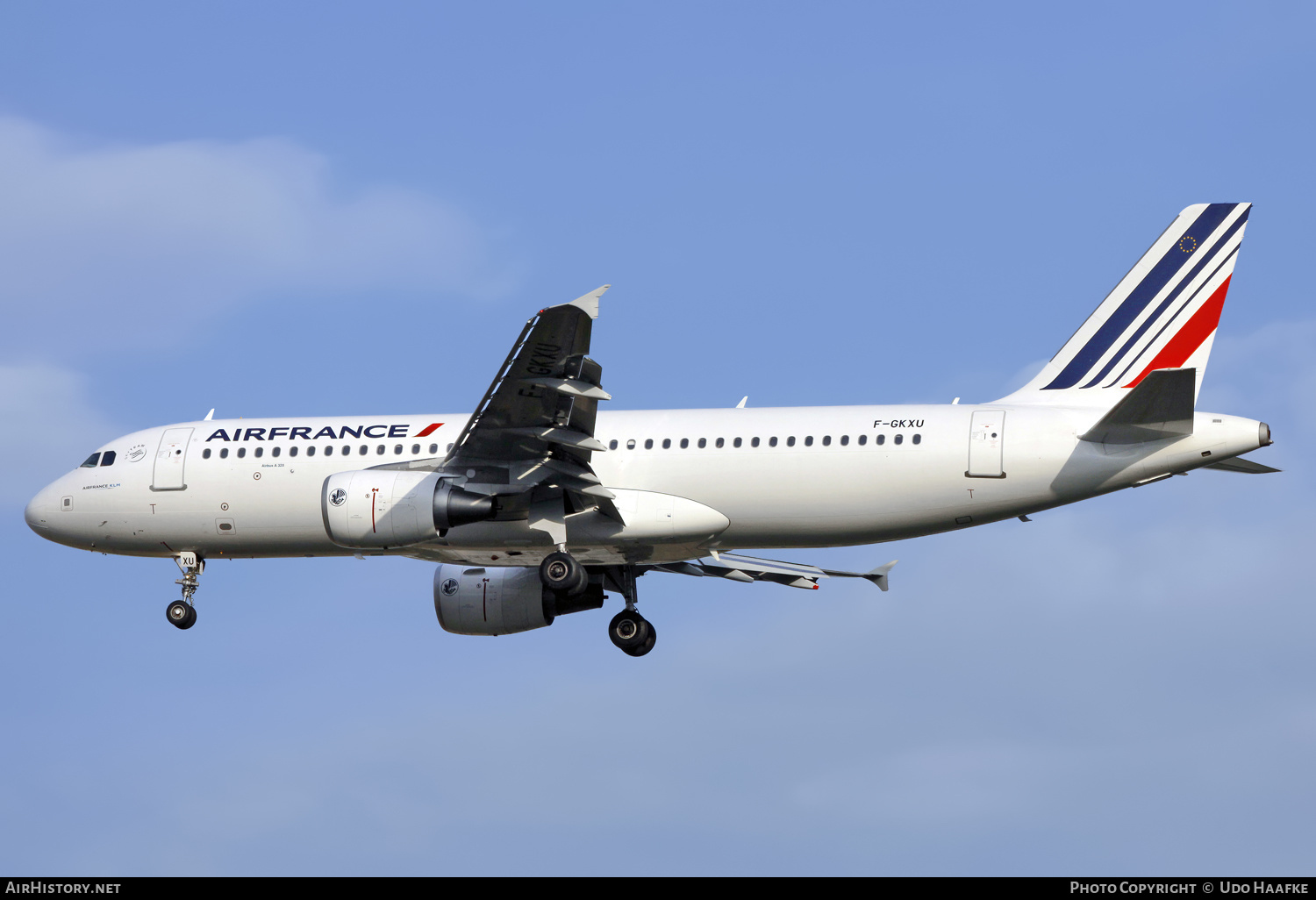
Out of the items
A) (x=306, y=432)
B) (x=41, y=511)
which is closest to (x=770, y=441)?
(x=306, y=432)

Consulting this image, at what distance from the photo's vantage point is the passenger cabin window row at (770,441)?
2842 cm

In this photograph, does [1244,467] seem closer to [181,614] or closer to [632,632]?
[632,632]

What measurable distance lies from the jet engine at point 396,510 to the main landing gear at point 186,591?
458cm

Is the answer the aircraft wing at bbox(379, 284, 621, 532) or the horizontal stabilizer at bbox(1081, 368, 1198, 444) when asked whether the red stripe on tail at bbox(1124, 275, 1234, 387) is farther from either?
the aircraft wing at bbox(379, 284, 621, 532)

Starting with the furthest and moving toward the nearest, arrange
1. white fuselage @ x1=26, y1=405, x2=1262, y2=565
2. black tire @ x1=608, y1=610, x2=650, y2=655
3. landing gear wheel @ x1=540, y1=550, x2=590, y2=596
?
black tire @ x1=608, y1=610, x2=650, y2=655 < landing gear wheel @ x1=540, y1=550, x2=590, y2=596 < white fuselage @ x1=26, y1=405, x2=1262, y2=565

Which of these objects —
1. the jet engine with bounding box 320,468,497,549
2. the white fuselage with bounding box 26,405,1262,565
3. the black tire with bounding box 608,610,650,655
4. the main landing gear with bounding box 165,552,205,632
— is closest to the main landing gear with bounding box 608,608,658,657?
the black tire with bounding box 608,610,650,655

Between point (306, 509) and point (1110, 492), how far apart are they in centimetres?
1405

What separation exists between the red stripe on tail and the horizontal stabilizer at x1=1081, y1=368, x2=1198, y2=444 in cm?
212

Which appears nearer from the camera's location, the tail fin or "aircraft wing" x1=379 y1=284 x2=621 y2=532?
"aircraft wing" x1=379 y1=284 x2=621 y2=532

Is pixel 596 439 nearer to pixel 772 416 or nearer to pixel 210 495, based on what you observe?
pixel 772 416

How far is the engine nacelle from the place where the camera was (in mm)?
33312

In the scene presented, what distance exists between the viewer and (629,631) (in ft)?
107

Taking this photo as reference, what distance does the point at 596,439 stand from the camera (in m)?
29.1

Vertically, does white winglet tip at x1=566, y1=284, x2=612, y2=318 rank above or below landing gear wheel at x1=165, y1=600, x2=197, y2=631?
above
